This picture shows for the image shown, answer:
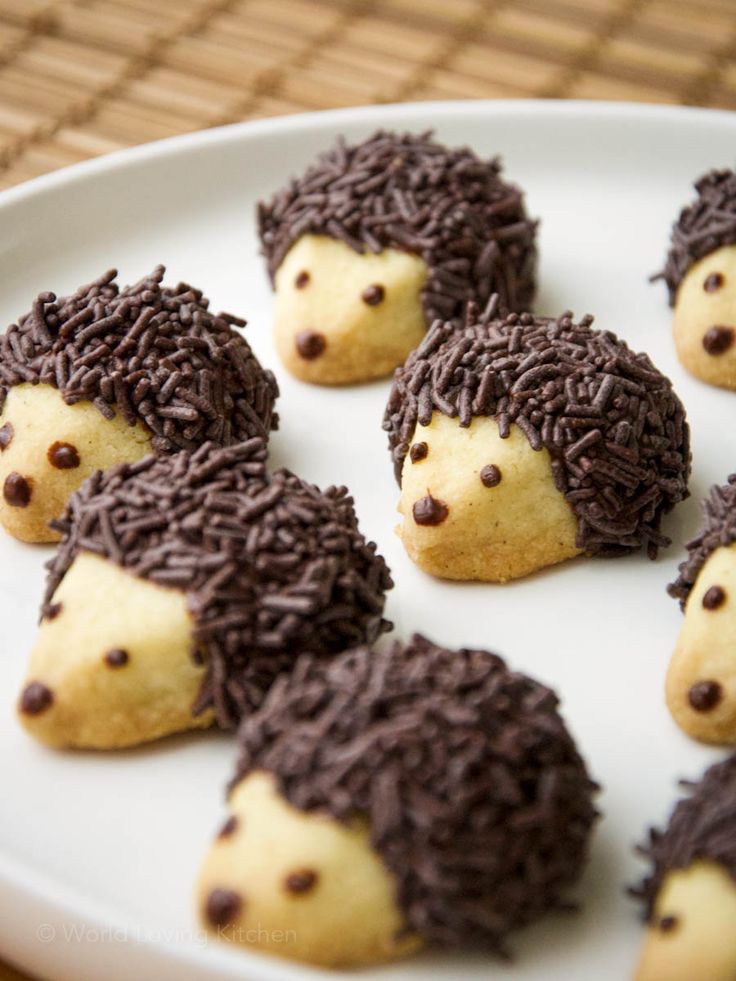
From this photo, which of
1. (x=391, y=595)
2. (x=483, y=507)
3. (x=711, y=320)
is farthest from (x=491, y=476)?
(x=711, y=320)

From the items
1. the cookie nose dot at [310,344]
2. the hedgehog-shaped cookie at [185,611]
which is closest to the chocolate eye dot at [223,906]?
the hedgehog-shaped cookie at [185,611]

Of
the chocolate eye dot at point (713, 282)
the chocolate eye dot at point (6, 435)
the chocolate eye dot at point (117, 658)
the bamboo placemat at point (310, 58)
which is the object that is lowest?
the chocolate eye dot at point (117, 658)

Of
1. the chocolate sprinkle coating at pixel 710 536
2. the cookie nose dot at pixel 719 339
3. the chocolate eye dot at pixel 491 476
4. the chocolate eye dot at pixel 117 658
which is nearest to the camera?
the chocolate eye dot at pixel 117 658

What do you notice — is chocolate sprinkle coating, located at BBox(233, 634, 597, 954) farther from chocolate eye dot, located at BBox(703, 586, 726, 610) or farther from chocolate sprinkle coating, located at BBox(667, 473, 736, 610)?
chocolate sprinkle coating, located at BBox(667, 473, 736, 610)

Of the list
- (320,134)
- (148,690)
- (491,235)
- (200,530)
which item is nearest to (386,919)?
(148,690)

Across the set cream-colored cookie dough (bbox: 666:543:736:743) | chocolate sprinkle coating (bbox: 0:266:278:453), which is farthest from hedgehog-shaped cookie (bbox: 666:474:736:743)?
chocolate sprinkle coating (bbox: 0:266:278:453)

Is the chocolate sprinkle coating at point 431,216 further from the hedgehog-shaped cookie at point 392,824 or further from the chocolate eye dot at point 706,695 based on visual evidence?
the hedgehog-shaped cookie at point 392,824

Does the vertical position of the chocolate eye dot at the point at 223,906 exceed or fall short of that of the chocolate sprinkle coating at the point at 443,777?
it falls short
